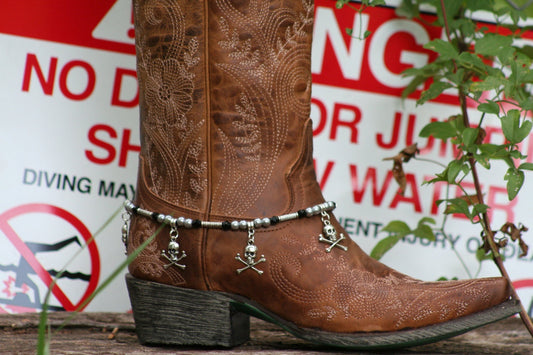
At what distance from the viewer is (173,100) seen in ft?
2.82

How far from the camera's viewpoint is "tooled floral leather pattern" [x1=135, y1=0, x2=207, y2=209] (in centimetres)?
84

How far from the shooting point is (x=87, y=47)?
1411 millimetres

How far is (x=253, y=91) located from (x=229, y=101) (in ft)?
0.14

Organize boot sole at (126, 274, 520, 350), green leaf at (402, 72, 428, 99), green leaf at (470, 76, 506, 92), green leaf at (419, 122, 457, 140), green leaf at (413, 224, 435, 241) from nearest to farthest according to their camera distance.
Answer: boot sole at (126, 274, 520, 350), green leaf at (470, 76, 506, 92), green leaf at (419, 122, 457, 140), green leaf at (413, 224, 435, 241), green leaf at (402, 72, 428, 99)

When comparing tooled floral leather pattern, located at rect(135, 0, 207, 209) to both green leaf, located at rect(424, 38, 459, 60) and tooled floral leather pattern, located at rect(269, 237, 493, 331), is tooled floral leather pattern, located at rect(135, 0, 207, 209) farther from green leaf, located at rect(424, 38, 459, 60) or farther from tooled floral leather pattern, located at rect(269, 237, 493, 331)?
green leaf, located at rect(424, 38, 459, 60)

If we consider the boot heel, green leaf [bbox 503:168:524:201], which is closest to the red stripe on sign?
the boot heel

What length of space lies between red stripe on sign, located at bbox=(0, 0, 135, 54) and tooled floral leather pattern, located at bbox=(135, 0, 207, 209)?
573mm

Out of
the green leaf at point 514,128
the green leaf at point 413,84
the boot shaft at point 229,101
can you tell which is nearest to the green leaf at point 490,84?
the green leaf at point 514,128

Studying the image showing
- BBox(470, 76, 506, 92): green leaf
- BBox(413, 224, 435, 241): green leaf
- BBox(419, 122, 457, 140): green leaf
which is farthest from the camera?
BBox(413, 224, 435, 241): green leaf

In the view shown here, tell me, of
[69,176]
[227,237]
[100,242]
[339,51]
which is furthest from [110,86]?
[227,237]

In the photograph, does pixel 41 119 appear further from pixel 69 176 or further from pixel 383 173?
pixel 383 173

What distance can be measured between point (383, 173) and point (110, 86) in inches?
30.2

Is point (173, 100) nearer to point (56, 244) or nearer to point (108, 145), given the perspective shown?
point (108, 145)

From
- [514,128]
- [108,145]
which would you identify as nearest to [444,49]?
[514,128]
